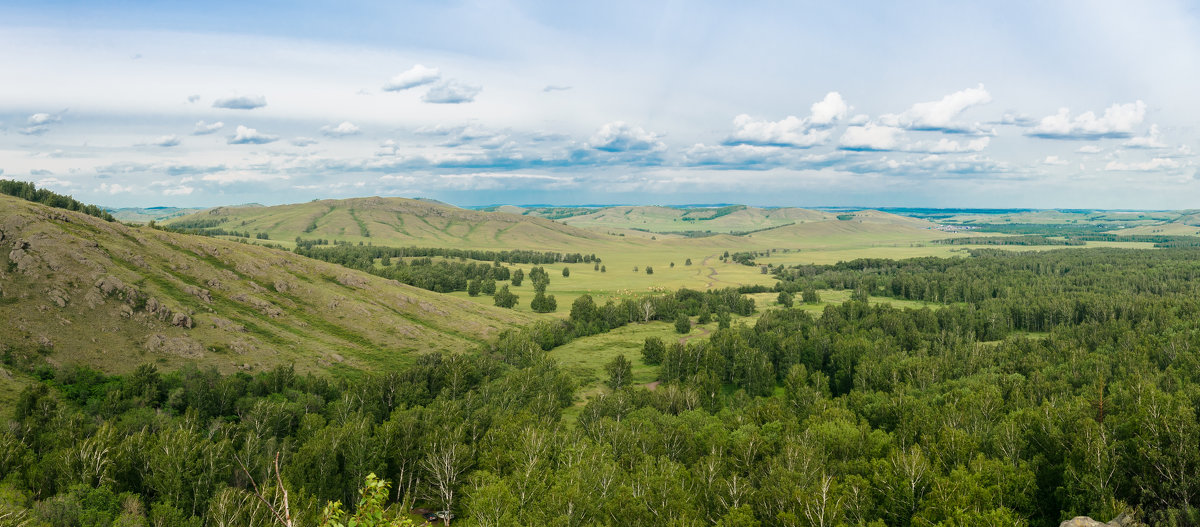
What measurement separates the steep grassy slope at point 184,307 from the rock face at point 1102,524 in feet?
400

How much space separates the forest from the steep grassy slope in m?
10.5

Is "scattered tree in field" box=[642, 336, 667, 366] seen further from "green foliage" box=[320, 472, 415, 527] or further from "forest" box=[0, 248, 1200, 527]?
"green foliage" box=[320, 472, 415, 527]

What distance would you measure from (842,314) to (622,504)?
141 meters

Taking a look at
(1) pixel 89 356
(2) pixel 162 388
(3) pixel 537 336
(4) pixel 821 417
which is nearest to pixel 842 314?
(3) pixel 537 336

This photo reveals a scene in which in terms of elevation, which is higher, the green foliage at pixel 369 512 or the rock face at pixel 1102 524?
the green foliage at pixel 369 512

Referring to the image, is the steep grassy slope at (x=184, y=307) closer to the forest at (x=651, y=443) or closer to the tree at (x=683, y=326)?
the forest at (x=651, y=443)

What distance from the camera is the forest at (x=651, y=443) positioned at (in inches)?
2051

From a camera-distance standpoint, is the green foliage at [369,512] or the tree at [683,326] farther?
the tree at [683,326]

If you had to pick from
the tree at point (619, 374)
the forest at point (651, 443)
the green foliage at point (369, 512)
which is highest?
the green foliage at point (369, 512)

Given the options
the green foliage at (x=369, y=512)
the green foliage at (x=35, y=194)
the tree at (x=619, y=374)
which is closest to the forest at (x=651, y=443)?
the tree at (x=619, y=374)

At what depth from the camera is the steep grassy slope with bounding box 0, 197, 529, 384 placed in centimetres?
10700

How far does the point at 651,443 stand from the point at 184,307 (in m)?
111

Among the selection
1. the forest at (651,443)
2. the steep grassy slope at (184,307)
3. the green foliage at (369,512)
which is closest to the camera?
the green foliage at (369,512)

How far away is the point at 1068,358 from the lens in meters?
110
